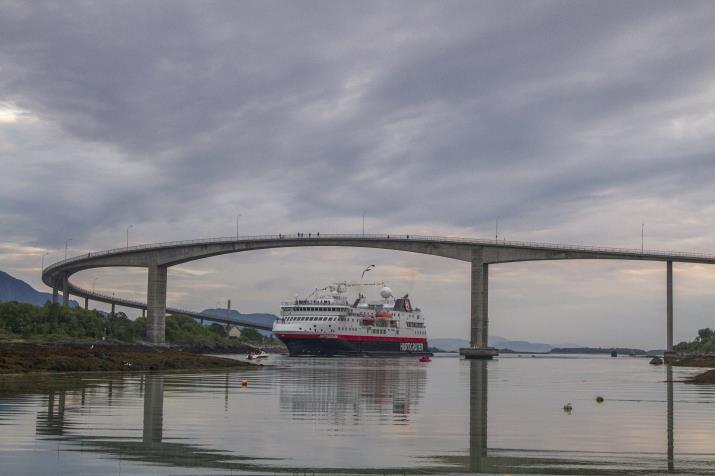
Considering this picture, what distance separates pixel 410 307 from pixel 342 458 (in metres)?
134

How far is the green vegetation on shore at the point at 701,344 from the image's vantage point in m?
157

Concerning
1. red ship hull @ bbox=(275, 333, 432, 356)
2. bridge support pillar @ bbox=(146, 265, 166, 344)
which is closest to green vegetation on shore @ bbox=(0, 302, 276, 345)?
bridge support pillar @ bbox=(146, 265, 166, 344)

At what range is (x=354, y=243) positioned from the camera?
133 metres

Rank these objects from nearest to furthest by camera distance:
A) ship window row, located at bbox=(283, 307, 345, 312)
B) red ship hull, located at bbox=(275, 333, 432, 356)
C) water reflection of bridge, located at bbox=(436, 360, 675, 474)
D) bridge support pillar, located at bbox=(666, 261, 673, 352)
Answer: water reflection of bridge, located at bbox=(436, 360, 675, 474) → red ship hull, located at bbox=(275, 333, 432, 356) → bridge support pillar, located at bbox=(666, 261, 673, 352) → ship window row, located at bbox=(283, 307, 345, 312)

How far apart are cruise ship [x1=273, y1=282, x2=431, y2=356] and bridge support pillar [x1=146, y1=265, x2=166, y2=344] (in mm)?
17827

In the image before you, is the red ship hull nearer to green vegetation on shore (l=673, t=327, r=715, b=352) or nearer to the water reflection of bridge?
green vegetation on shore (l=673, t=327, r=715, b=352)

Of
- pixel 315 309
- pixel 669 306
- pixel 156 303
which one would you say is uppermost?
pixel 669 306

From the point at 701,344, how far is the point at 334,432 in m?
165

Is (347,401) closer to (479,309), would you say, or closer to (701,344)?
(479,309)

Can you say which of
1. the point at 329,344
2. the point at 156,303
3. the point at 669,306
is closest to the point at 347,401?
the point at 329,344

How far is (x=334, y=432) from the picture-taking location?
1945 cm

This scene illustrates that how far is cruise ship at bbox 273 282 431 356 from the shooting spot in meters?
126

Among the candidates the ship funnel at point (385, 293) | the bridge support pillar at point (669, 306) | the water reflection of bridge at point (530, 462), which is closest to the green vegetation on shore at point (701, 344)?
the bridge support pillar at point (669, 306)

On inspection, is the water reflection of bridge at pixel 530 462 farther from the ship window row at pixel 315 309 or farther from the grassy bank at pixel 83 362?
the ship window row at pixel 315 309
